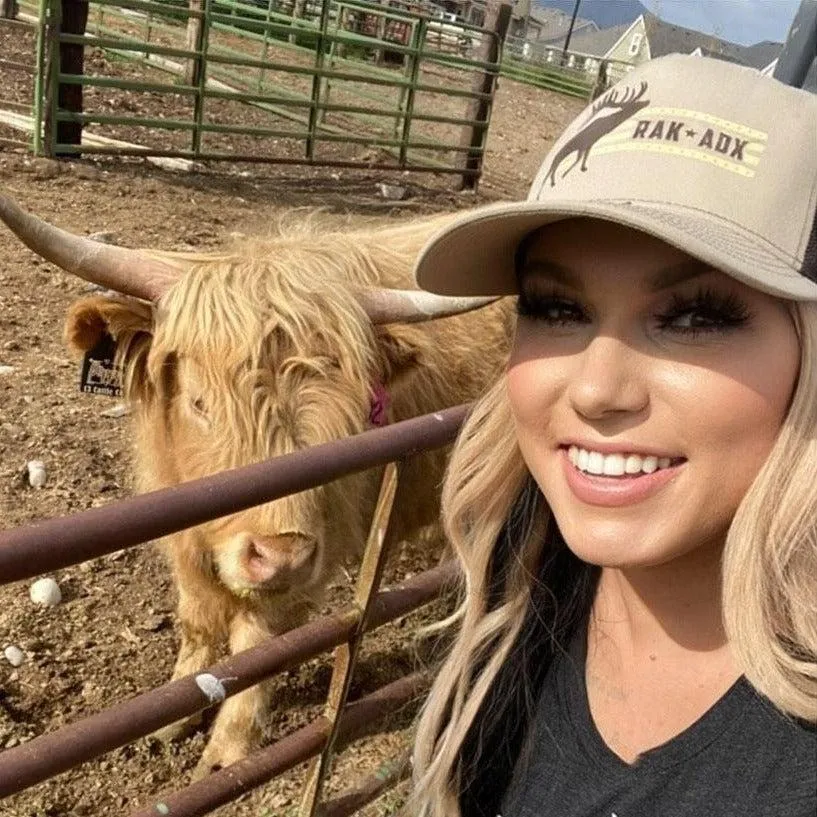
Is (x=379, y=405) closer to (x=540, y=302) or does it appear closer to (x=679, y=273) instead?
(x=540, y=302)

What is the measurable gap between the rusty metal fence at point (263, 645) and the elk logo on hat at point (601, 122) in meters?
0.73

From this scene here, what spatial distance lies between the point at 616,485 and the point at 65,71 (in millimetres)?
9297

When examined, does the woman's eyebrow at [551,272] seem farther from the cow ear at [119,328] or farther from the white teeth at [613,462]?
the cow ear at [119,328]

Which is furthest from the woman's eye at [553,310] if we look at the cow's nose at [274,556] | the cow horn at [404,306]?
the cow horn at [404,306]

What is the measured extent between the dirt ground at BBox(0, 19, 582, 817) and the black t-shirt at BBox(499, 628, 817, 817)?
185 centimetres

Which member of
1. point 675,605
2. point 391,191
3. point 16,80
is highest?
point 675,605

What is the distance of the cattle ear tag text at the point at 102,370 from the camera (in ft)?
11.0

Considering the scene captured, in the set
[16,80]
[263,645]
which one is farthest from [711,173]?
[16,80]

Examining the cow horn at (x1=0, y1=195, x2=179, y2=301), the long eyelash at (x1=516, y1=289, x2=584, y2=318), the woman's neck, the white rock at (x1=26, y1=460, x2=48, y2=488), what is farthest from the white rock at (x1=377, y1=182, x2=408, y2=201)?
the woman's neck

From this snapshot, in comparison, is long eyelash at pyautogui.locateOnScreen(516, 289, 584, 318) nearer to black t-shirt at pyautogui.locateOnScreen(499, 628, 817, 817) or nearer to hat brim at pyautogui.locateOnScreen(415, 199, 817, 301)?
hat brim at pyautogui.locateOnScreen(415, 199, 817, 301)

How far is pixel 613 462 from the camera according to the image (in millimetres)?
1308

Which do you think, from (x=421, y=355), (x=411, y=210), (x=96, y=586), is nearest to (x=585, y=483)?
(x=421, y=355)

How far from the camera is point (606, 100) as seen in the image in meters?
1.38

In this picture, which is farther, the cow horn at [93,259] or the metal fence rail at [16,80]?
the metal fence rail at [16,80]
